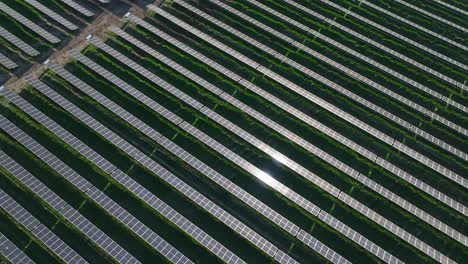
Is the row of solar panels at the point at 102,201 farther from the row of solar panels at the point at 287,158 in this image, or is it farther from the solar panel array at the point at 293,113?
the solar panel array at the point at 293,113

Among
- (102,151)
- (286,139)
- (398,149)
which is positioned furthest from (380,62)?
(102,151)

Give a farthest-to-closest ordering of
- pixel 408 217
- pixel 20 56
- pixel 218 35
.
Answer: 1. pixel 218 35
2. pixel 20 56
3. pixel 408 217

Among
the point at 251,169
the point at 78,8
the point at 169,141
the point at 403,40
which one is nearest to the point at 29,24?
the point at 78,8

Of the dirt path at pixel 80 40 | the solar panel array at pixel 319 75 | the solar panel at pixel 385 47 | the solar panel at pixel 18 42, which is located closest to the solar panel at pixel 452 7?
the solar panel at pixel 385 47

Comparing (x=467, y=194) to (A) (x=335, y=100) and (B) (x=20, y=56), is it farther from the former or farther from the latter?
(B) (x=20, y=56)

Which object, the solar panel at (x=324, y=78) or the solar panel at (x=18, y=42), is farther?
the solar panel at (x=324, y=78)

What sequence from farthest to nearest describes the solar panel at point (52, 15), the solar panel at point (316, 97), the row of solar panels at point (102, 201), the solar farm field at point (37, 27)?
1. the solar panel at point (52, 15)
2. the solar farm field at point (37, 27)
3. the solar panel at point (316, 97)
4. the row of solar panels at point (102, 201)
